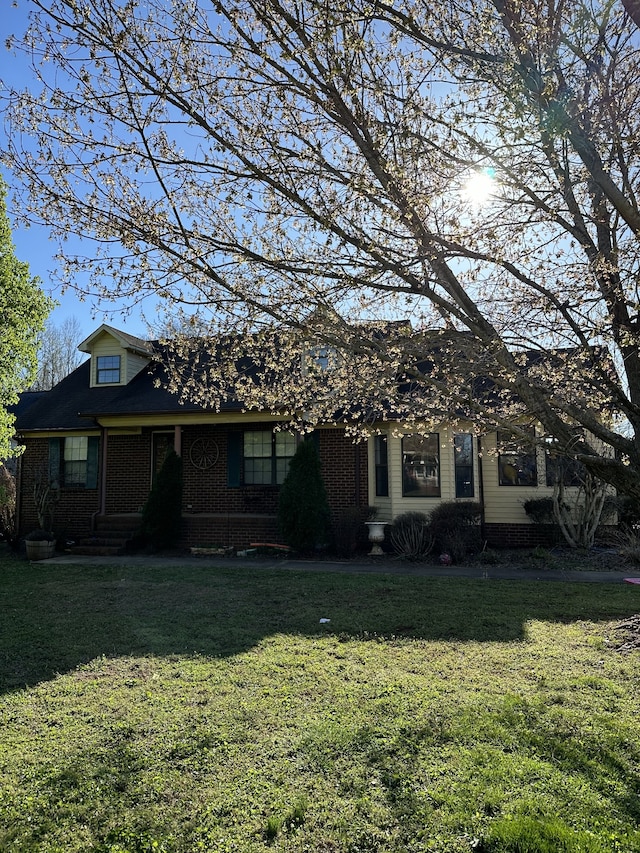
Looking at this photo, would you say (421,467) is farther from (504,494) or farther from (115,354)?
(115,354)

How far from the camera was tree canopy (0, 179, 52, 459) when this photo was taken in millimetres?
11102

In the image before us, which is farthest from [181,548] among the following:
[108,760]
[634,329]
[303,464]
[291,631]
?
[634,329]

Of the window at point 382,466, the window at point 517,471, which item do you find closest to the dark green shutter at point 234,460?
the window at point 382,466

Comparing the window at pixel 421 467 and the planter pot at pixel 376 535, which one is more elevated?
the window at pixel 421 467

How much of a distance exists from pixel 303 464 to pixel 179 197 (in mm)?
8424

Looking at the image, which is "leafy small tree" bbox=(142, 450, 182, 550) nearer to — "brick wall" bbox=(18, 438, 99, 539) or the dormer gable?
"brick wall" bbox=(18, 438, 99, 539)

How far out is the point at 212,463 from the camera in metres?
15.0

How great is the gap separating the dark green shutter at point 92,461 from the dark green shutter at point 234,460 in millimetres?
3830

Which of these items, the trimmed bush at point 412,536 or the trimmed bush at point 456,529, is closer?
the trimmed bush at point 456,529

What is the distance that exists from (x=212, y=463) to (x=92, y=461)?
136 inches

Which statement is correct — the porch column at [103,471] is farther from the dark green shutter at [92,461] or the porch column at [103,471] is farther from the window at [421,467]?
the window at [421,467]

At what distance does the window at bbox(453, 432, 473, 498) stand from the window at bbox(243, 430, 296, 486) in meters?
4.05

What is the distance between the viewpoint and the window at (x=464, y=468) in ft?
42.8

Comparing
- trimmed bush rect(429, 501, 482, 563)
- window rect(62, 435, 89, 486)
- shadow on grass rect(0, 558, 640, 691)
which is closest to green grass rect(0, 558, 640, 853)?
shadow on grass rect(0, 558, 640, 691)
